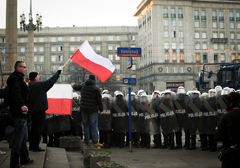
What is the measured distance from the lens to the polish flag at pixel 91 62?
31.4 feet

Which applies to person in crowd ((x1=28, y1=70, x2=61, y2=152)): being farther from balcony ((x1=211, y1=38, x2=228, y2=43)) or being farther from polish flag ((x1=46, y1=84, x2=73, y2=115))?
balcony ((x1=211, y1=38, x2=228, y2=43))

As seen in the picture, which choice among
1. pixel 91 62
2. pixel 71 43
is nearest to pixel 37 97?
pixel 91 62

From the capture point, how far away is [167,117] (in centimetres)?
1174

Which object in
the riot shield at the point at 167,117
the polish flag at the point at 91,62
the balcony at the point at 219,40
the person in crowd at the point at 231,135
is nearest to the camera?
the person in crowd at the point at 231,135

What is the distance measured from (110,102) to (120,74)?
81031mm

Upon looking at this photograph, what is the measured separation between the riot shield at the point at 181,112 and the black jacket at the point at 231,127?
6.64 meters

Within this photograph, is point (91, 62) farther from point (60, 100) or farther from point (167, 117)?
point (167, 117)

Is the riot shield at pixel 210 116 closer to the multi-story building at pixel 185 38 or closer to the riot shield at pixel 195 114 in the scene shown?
the riot shield at pixel 195 114

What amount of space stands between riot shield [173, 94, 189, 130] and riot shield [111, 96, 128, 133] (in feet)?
6.08

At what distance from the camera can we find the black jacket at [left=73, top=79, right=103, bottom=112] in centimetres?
977

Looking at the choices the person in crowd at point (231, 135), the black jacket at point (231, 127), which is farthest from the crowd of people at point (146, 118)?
the black jacket at point (231, 127)

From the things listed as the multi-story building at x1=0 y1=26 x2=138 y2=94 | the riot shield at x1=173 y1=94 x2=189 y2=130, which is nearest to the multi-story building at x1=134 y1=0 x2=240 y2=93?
the multi-story building at x1=0 y1=26 x2=138 y2=94

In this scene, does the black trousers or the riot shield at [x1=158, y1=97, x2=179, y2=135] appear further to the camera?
the riot shield at [x1=158, y1=97, x2=179, y2=135]

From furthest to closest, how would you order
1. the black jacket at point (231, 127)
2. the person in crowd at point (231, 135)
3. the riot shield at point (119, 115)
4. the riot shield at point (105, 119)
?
the riot shield at point (119, 115) < the riot shield at point (105, 119) < the black jacket at point (231, 127) < the person in crowd at point (231, 135)
